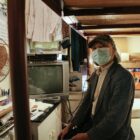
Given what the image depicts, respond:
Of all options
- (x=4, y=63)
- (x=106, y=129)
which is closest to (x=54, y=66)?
(x=4, y=63)

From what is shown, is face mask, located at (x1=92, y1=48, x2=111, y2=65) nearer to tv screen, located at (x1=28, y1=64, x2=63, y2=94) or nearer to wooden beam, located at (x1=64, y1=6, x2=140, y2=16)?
wooden beam, located at (x1=64, y1=6, x2=140, y2=16)

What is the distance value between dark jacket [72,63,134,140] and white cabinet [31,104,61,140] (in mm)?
474

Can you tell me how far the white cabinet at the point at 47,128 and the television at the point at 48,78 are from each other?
34 cm

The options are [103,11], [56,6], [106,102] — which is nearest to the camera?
[106,102]

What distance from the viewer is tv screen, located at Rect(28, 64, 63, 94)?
2809 millimetres

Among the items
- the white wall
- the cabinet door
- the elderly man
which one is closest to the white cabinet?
the cabinet door

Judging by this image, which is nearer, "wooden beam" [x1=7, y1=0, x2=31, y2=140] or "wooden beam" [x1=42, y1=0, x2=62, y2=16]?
"wooden beam" [x1=7, y1=0, x2=31, y2=140]

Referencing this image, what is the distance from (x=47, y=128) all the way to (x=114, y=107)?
842 mm

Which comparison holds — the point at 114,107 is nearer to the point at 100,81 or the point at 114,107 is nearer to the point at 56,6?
the point at 100,81

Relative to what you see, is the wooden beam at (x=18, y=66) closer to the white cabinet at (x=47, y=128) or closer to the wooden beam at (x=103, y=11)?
the white cabinet at (x=47, y=128)

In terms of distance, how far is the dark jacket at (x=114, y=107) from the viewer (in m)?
1.66

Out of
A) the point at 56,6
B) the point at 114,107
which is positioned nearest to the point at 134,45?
the point at 56,6

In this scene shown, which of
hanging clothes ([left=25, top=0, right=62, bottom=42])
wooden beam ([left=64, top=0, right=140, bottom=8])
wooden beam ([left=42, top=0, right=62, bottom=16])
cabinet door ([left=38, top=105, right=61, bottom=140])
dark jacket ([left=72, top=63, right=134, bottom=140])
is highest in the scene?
wooden beam ([left=64, top=0, right=140, bottom=8])

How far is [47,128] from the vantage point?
7.29ft
